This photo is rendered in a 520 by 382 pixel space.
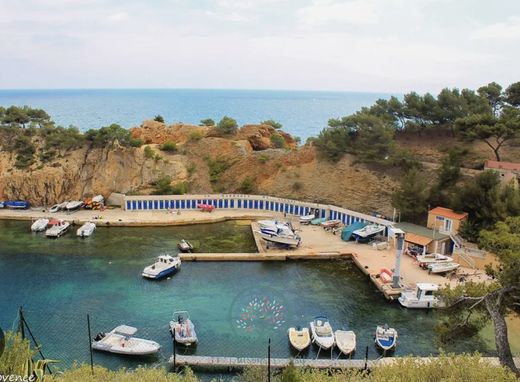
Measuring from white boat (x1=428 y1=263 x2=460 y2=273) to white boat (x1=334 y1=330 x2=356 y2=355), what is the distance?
25.7 ft

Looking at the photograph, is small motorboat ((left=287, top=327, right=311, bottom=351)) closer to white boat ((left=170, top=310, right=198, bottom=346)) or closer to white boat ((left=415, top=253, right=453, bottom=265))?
white boat ((left=170, top=310, right=198, bottom=346))

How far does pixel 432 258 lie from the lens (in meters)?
24.6

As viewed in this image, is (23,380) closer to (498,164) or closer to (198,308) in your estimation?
(198,308)

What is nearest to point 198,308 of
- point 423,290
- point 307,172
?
point 423,290

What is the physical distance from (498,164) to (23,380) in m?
29.1

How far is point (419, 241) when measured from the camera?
25969 millimetres

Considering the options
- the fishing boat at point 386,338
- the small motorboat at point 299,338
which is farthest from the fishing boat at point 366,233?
the small motorboat at point 299,338

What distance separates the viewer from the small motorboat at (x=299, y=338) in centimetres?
1659

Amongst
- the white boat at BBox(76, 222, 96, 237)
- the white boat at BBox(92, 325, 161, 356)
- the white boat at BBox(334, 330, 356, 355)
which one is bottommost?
the white boat at BBox(92, 325, 161, 356)

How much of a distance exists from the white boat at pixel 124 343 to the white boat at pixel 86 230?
14258 mm

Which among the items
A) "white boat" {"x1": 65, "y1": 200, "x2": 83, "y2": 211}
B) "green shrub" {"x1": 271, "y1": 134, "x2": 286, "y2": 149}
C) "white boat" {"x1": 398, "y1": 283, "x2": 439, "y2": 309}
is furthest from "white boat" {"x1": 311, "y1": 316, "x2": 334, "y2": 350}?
"green shrub" {"x1": 271, "y1": 134, "x2": 286, "y2": 149}

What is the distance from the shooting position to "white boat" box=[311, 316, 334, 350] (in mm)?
16734

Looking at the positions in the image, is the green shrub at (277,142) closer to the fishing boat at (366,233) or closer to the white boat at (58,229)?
the fishing boat at (366,233)

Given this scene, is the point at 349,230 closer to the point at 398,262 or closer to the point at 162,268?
the point at 398,262
